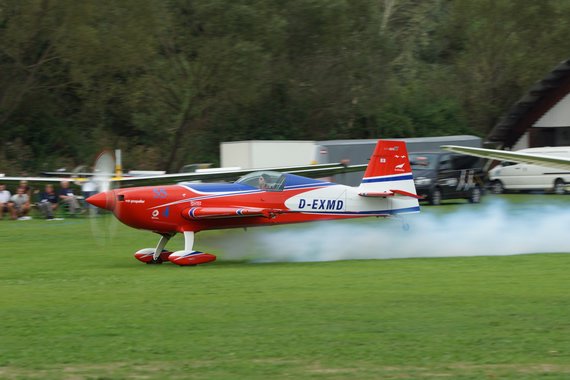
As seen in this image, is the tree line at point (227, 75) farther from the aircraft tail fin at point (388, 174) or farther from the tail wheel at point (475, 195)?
the aircraft tail fin at point (388, 174)

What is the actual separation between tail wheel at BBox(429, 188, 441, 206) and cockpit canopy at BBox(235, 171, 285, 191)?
46.0 feet

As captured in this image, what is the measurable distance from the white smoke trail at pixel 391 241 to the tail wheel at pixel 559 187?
15.4 metres

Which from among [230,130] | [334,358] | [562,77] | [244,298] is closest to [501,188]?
[562,77]

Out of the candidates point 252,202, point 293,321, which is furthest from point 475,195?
point 293,321

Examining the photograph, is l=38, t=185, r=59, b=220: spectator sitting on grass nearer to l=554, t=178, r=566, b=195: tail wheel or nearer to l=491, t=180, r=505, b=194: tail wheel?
l=491, t=180, r=505, b=194: tail wheel

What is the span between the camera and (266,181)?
15797 millimetres

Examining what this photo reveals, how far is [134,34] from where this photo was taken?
36.6m

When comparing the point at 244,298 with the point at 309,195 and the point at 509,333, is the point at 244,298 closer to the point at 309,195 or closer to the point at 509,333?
the point at 509,333

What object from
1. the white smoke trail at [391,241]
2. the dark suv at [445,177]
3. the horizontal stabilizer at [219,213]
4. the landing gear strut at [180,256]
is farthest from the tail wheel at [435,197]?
the landing gear strut at [180,256]

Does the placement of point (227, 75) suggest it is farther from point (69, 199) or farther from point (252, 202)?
point (252, 202)

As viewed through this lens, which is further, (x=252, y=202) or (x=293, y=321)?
(x=252, y=202)

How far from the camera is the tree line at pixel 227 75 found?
3641 centimetres

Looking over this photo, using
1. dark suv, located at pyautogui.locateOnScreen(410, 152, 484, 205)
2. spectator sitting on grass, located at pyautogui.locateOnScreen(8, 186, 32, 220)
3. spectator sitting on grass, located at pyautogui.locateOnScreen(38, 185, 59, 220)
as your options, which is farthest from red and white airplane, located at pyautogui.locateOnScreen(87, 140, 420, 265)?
dark suv, located at pyautogui.locateOnScreen(410, 152, 484, 205)

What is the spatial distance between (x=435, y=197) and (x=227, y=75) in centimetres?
1409
